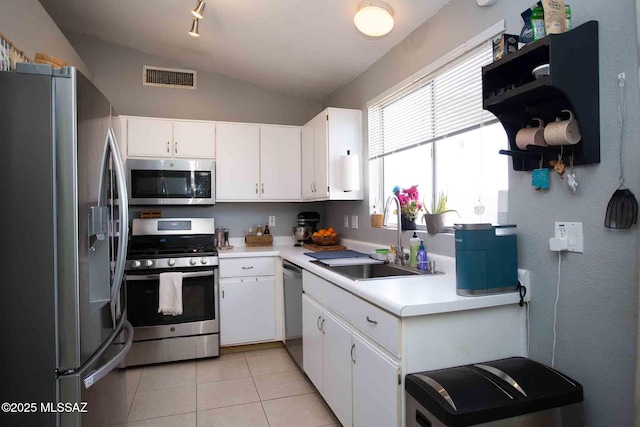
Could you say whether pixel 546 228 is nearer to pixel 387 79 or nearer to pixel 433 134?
pixel 433 134

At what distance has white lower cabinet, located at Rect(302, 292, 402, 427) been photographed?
1.56 metres

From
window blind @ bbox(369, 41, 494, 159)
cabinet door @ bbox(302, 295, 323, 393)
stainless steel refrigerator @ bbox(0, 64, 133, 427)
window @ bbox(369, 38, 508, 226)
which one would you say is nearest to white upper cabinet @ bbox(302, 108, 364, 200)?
window blind @ bbox(369, 41, 494, 159)

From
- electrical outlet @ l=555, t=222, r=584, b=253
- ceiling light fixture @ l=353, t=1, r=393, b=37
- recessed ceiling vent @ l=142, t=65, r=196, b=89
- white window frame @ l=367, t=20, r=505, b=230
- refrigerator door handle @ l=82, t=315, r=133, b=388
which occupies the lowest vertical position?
refrigerator door handle @ l=82, t=315, r=133, b=388

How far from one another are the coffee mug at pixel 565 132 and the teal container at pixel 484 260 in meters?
0.42

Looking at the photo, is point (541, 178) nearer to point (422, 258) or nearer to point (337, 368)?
point (422, 258)

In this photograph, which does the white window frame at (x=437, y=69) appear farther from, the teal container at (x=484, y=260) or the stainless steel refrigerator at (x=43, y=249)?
the stainless steel refrigerator at (x=43, y=249)

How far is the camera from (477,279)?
5.14 feet

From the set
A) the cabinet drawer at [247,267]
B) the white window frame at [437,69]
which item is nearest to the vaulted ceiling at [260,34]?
the white window frame at [437,69]

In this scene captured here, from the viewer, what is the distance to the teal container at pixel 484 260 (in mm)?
1570

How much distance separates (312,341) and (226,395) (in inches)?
28.7

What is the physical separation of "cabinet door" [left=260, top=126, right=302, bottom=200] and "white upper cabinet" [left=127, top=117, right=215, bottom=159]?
1.72 feet

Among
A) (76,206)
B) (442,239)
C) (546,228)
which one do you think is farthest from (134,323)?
(546,228)

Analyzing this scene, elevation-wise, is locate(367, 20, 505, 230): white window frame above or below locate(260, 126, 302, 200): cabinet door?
above

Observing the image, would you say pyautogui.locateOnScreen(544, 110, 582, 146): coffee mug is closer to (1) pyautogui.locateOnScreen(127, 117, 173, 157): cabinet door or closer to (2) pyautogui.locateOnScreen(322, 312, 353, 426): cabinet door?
(2) pyautogui.locateOnScreen(322, 312, 353, 426): cabinet door
